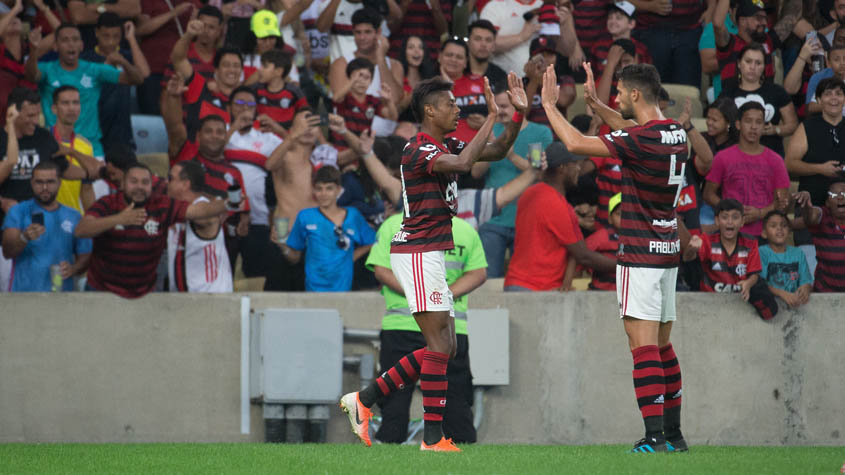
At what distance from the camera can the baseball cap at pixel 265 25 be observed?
44.7ft

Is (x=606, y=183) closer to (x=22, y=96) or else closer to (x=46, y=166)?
(x=46, y=166)

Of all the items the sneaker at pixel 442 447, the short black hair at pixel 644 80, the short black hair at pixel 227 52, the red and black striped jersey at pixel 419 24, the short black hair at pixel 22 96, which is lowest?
the sneaker at pixel 442 447

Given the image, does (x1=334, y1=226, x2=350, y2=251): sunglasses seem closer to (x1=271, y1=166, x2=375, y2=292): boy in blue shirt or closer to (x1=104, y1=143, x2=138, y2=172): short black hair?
(x1=271, y1=166, x2=375, y2=292): boy in blue shirt

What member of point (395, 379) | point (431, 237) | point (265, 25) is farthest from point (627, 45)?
point (395, 379)

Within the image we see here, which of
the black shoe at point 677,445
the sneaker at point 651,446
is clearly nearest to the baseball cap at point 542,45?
the black shoe at point 677,445

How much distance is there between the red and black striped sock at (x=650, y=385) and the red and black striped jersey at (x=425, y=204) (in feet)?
4.53

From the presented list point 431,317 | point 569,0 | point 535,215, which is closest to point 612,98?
point 569,0

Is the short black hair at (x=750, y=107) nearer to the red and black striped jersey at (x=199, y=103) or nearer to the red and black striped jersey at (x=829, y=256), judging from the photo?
the red and black striped jersey at (x=829, y=256)

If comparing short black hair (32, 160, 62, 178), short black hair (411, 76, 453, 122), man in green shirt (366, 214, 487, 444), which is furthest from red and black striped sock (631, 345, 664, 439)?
short black hair (32, 160, 62, 178)

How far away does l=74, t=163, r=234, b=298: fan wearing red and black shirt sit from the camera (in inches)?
411

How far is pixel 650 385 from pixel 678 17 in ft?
30.0

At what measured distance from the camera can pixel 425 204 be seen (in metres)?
7.37

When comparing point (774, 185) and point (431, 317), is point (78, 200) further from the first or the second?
point (774, 185)

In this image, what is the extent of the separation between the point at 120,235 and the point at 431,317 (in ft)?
13.7
